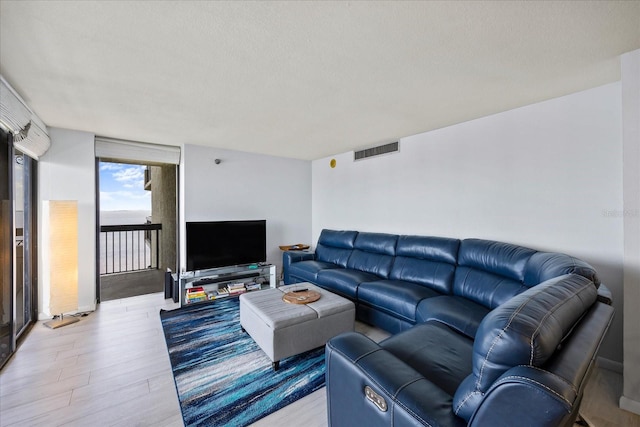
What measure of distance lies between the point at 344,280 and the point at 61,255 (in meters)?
3.28

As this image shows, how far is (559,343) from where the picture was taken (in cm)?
87

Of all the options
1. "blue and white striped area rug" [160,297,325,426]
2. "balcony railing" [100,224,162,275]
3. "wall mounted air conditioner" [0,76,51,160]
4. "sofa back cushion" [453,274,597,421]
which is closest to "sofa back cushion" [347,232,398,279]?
"blue and white striped area rug" [160,297,325,426]

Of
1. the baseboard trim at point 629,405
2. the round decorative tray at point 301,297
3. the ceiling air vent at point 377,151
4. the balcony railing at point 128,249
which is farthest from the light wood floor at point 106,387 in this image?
the ceiling air vent at point 377,151

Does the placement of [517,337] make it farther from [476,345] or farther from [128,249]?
[128,249]

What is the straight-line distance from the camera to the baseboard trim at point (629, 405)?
1.68 m

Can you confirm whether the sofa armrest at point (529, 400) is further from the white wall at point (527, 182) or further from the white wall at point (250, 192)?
the white wall at point (250, 192)

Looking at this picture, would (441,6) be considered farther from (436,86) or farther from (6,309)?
(6,309)

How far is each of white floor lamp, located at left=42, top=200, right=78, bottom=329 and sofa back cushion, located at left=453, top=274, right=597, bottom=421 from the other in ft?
13.1

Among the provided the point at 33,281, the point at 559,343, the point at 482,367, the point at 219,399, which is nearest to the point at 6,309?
the point at 33,281

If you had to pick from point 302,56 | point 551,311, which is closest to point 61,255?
point 302,56

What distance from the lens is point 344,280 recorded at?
3166mm

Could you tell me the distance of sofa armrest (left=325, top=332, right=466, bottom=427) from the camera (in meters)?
0.99

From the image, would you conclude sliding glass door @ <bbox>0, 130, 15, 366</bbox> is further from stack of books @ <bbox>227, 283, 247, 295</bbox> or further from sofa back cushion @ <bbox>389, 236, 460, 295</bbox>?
sofa back cushion @ <bbox>389, 236, 460, 295</bbox>

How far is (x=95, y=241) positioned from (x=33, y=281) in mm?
698
